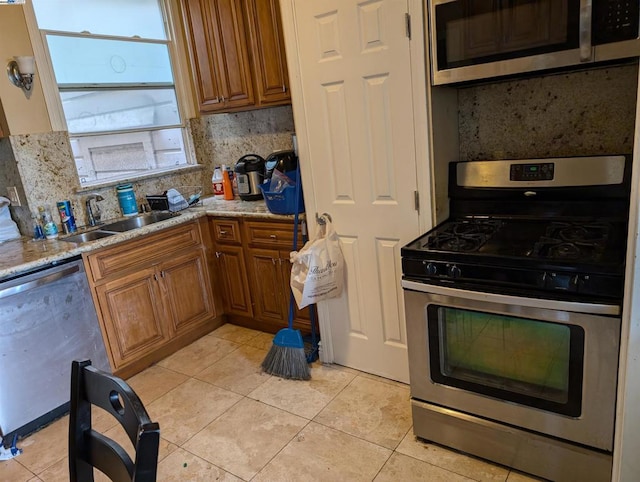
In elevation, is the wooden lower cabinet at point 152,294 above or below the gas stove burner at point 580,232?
below

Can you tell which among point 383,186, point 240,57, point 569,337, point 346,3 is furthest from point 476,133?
point 240,57

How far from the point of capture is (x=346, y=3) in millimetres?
2000

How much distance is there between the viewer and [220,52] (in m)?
2.97

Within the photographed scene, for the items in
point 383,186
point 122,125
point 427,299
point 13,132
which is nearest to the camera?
point 427,299

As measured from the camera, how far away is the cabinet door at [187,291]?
9.64 ft

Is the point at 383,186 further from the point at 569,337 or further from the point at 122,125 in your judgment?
the point at 122,125

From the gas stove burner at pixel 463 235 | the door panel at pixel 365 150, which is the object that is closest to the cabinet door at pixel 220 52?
the door panel at pixel 365 150

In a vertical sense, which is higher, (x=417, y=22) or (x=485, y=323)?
(x=417, y=22)

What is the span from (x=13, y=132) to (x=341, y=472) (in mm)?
2608

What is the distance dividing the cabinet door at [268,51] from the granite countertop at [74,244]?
0.72 meters

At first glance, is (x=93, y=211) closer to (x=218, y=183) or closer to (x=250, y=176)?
(x=218, y=183)

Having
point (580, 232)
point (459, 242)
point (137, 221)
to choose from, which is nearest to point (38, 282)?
point (137, 221)

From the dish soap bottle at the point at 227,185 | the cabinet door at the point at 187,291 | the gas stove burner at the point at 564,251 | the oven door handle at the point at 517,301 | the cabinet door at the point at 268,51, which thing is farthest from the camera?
the dish soap bottle at the point at 227,185

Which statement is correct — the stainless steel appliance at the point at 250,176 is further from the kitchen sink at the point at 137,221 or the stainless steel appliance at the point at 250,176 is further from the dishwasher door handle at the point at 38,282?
the dishwasher door handle at the point at 38,282
